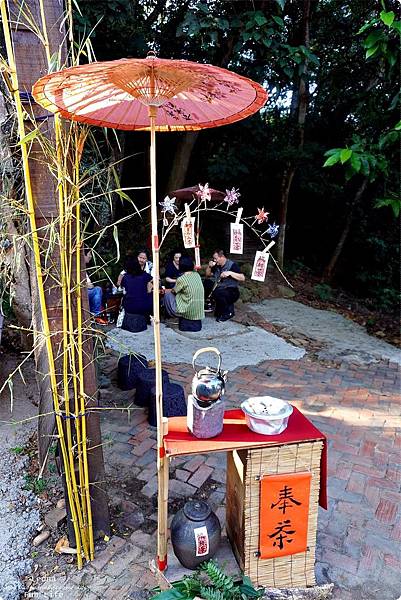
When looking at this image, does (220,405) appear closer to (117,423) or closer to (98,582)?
(98,582)

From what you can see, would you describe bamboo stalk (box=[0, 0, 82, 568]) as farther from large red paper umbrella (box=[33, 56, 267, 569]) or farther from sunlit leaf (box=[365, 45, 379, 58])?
sunlit leaf (box=[365, 45, 379, 58])

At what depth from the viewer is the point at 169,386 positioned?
147 inches

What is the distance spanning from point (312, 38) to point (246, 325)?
694 centimetres

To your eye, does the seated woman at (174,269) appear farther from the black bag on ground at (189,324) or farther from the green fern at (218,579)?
the green fern at (218,579)

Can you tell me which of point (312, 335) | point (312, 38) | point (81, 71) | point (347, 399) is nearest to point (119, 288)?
point (312, 335)

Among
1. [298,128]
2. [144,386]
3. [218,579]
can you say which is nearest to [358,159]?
[144,386]

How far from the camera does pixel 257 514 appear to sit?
2.06 metres

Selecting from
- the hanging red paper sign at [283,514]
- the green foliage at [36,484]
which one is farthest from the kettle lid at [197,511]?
the green foliage at [36,484]

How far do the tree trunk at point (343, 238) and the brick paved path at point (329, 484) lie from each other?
5974 millimetres

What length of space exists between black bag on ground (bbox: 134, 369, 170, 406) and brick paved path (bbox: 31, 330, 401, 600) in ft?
0.50

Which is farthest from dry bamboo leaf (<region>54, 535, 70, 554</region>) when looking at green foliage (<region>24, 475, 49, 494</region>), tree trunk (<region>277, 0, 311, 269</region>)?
Result: tree trunk (<region>277, 0, 311, 269</region>)

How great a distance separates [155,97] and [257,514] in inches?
76.1

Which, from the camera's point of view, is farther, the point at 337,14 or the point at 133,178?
the point at 133,178

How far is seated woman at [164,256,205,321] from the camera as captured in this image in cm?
613
